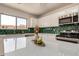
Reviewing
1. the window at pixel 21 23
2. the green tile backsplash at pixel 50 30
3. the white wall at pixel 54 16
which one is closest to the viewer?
the white wall at pixel 54 16

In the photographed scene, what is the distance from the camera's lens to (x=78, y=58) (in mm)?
844

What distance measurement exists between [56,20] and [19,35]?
713 mm

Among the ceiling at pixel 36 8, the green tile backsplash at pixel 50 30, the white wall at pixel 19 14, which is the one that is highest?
the ceiling at pixel 36 8

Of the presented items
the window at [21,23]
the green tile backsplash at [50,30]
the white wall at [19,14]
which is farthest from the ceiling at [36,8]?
the green tile backsplash at [50,30]

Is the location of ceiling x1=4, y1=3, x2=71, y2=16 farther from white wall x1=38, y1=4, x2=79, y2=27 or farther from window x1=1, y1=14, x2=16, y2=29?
window x1=1, y1=14, x2=16, y2=29

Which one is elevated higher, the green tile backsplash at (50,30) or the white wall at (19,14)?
the white wall at (19,14)

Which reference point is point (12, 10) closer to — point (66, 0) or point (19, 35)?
point (19, 35)

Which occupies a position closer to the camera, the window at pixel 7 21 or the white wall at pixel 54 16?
the white wall at pixel 54 16

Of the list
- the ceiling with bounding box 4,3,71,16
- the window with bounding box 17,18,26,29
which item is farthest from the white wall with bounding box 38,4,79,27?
the window with bounding box 17,18,26,29

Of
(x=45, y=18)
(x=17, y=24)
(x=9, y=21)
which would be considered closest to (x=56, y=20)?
(x=45, y=18)

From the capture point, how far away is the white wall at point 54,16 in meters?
1.35

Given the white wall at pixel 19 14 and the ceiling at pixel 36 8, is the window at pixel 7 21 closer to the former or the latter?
the white wall at pixel 19 14

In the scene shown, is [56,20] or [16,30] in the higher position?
[56,20]

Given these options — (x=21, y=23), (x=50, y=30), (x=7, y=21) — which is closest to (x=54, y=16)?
(x=50, y=30)
